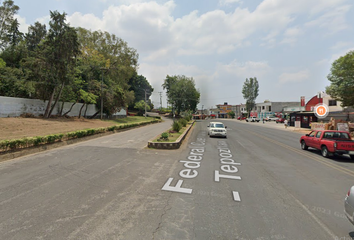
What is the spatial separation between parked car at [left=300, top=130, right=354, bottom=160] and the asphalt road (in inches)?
64.3

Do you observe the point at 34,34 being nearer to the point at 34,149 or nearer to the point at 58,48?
the point at 58,48

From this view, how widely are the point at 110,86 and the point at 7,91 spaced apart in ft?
54.2

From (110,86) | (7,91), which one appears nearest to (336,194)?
(7,91)

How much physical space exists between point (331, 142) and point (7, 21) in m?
51.8

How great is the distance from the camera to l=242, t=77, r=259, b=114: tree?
80.9 m

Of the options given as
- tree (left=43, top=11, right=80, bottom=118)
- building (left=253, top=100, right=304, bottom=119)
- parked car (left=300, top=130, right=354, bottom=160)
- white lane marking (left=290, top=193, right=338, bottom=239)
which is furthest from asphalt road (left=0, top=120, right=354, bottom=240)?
building (left=253, top=100, right=304, bottom=119)

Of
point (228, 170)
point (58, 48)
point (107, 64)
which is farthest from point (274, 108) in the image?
point (228, 170)

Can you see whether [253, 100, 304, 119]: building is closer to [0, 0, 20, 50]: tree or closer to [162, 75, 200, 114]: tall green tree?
[162, 75, 200, 114]: tall green tree

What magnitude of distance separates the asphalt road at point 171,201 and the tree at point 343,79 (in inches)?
838

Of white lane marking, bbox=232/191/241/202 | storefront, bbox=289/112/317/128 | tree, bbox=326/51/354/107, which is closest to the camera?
white lane marking, bbox=232/191/241/202

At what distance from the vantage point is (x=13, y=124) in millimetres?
18359

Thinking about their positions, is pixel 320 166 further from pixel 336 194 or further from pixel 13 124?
pixel 13 124

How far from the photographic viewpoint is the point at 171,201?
448 cm

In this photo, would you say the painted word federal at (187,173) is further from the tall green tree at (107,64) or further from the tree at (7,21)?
the tree at (7,21)
